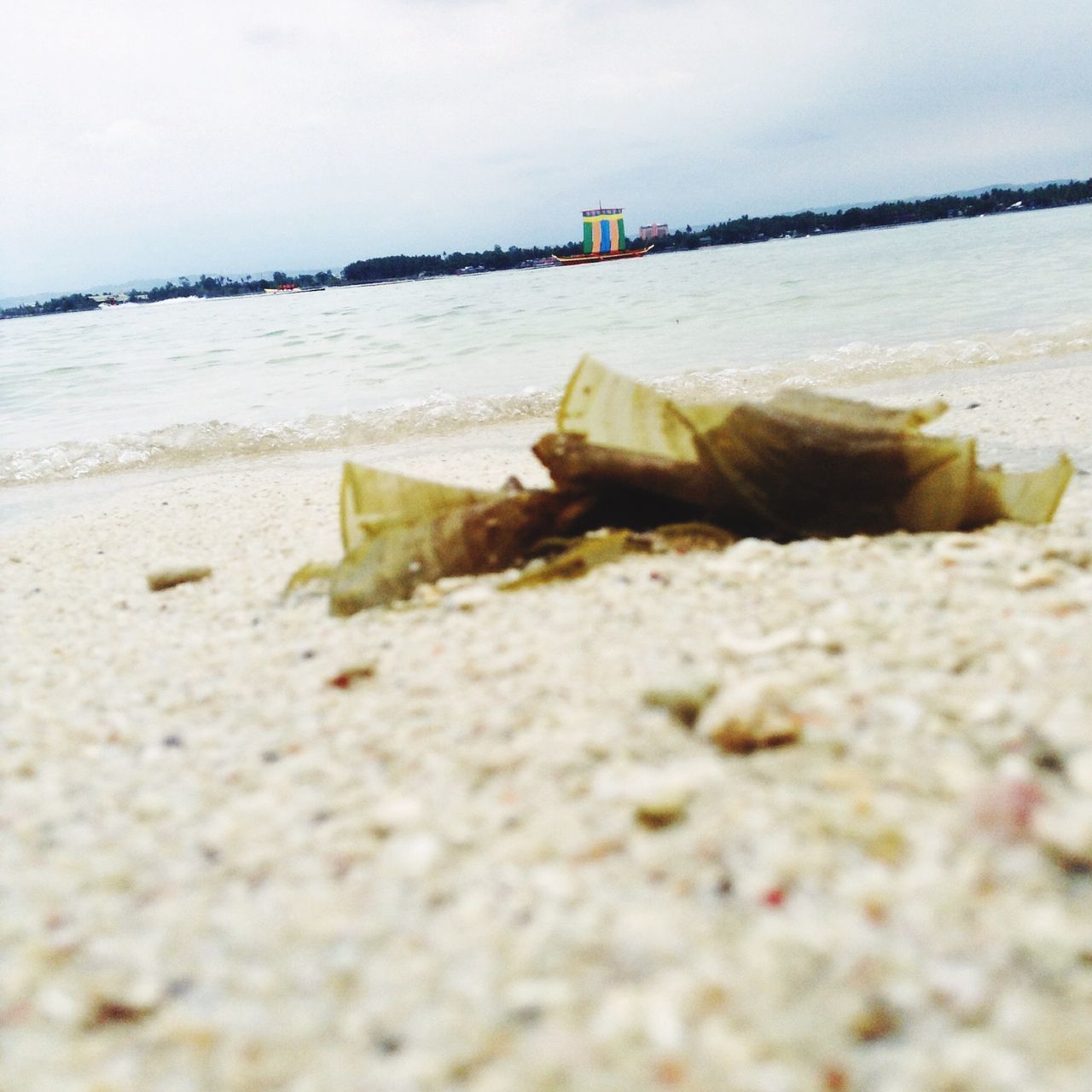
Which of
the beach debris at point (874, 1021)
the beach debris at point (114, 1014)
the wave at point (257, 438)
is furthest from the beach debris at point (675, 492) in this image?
the wave at point (257, 438)

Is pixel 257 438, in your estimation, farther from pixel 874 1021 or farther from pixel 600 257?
pixel 600 257

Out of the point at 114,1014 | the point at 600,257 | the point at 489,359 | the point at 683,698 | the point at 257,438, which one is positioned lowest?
the point at 114,1014

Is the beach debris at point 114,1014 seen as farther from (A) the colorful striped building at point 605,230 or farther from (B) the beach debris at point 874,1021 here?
(A) the colorful striped building at point 605,230

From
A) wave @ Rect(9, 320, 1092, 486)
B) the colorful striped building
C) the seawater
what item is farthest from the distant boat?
wave @ Rect(9, 320, 1092, 486)

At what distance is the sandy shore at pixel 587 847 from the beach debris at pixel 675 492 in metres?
0.27

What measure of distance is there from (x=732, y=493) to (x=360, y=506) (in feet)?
3.63

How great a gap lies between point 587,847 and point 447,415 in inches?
304

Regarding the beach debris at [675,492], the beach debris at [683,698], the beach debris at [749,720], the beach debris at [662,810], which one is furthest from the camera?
the beach debris at [675,492]

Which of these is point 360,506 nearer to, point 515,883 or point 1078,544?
point 515,883

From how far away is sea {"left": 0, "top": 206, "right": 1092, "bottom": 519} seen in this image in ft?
28.1

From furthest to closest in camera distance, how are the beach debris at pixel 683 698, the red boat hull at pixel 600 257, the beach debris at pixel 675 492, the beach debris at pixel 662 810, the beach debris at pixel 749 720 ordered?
the red boat hull at pixel 600 257
the beach debris at pixel 675 492
the beach debris at pixel 683 698
the beach debris at pixel 749 720
the beach debris at pixel 662 810

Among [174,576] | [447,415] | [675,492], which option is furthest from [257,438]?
[675,492]

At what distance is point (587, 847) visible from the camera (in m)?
1.16

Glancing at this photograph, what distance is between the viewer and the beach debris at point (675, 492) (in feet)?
7.86
